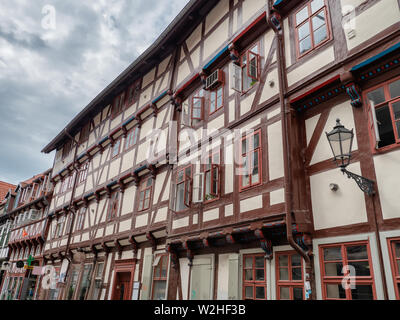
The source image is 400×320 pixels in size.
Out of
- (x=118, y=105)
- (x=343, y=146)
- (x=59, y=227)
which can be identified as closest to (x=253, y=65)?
(x=343, y=146)

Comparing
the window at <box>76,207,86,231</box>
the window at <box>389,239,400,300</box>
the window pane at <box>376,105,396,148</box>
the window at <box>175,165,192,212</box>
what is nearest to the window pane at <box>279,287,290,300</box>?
the window at <box>389,239,400,300</box>

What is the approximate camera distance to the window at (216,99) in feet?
35.0

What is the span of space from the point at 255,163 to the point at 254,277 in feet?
9.06

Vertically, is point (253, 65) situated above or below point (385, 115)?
above

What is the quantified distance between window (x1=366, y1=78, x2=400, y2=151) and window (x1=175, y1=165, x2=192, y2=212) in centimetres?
572

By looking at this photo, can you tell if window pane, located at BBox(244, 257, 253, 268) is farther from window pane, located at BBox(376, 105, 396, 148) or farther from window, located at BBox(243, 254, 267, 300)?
window pane, located at BBox(376, 105, 396, 148)

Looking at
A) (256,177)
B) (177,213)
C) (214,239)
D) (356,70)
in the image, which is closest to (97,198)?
(177,213)

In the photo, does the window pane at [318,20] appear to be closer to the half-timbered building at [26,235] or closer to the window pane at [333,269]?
the window pane at [333,269]

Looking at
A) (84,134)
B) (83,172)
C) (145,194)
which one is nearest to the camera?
(145,194)

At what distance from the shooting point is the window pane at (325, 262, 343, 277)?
20.4 feet

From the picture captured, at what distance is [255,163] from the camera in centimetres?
854

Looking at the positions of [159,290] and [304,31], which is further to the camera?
[159,290]

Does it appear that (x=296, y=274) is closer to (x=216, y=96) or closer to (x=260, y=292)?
(x=260, y=292)
